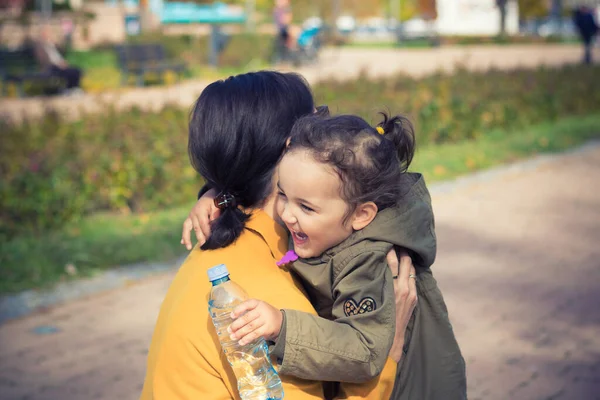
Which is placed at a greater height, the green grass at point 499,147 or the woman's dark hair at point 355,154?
the woman's dark hair at point 355,154

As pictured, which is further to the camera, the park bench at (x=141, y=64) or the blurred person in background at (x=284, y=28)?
the blurred person in background at (x=284, y=28)

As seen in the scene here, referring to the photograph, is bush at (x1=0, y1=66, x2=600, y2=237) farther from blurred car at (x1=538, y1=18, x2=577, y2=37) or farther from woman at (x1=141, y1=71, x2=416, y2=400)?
blurred car at (x1=538, y1=18, x2=577, y2=37)

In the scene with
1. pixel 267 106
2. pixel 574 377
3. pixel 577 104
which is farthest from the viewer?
pixel 577 104

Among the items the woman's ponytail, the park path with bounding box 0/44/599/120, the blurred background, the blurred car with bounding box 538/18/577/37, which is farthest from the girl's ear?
the blurred car with bounding box 538/18/577/37

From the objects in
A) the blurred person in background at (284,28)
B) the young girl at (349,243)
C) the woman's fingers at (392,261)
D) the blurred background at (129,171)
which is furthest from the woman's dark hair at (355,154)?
the blurred person in background at (284,28)

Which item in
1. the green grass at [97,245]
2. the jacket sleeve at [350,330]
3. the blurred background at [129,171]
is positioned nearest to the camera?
the jacket sleeve at [350,330]

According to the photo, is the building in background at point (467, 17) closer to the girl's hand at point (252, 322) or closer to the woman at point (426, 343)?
the woman at point (426, 343)

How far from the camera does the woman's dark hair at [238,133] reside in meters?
1.80

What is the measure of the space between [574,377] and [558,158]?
19.4ft

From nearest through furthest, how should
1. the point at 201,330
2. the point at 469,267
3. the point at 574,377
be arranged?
1. the point at 201,330
2. the point at 574,377
3. the point at 469,267

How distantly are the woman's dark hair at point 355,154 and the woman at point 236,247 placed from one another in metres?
0.09

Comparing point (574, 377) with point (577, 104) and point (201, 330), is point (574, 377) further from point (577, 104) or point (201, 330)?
point (577, 104)

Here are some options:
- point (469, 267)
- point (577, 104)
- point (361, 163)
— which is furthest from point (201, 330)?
point (577, 104)

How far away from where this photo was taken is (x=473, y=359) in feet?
13.9
